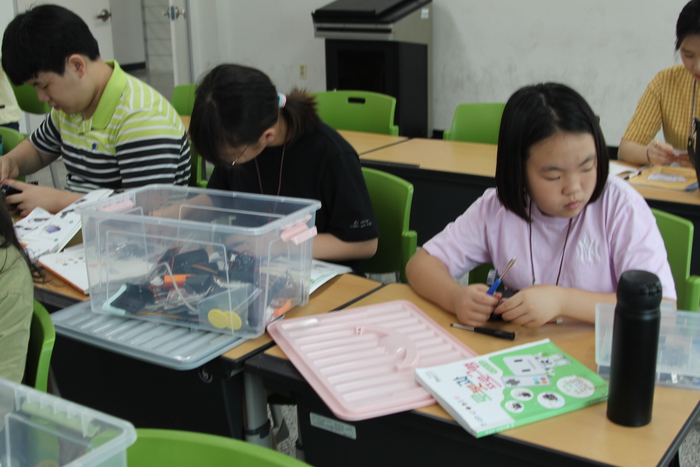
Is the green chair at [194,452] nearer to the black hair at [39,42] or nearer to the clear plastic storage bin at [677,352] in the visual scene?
the clear plastic storage bin at [677,352]

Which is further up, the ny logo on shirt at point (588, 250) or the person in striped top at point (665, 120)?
the person in striped top at point (665, 120)

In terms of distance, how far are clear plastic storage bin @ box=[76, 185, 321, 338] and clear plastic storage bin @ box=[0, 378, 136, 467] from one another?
473mm

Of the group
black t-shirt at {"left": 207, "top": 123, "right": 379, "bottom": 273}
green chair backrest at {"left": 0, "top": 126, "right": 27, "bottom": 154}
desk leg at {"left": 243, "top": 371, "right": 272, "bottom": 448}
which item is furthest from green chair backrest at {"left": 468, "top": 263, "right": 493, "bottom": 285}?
green chair backrest at {"left": 0, "top": 126, "right": 27, "bottom": 154}

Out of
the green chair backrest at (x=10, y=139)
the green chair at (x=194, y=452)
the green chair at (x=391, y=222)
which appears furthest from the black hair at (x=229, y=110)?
the green chair backrest at (x=10, y=139)

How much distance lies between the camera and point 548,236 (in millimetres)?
1357

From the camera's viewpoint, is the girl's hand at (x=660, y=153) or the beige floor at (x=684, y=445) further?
the girl's hand at (x=660, y=153)

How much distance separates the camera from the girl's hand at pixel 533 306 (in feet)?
3.83

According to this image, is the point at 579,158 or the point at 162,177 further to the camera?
the point at 162,177

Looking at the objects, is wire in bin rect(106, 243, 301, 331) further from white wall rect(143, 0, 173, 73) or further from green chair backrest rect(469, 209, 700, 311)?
white wall rect(143, 0, 173, 73)

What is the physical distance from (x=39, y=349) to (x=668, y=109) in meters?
2.25

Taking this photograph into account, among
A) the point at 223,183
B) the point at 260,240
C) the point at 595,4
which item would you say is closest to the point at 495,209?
the point at 260,240

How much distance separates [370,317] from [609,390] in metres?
0.46

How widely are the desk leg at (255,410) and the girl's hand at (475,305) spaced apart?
38 cm

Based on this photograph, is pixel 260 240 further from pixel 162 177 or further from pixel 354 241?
pixel 162 177
